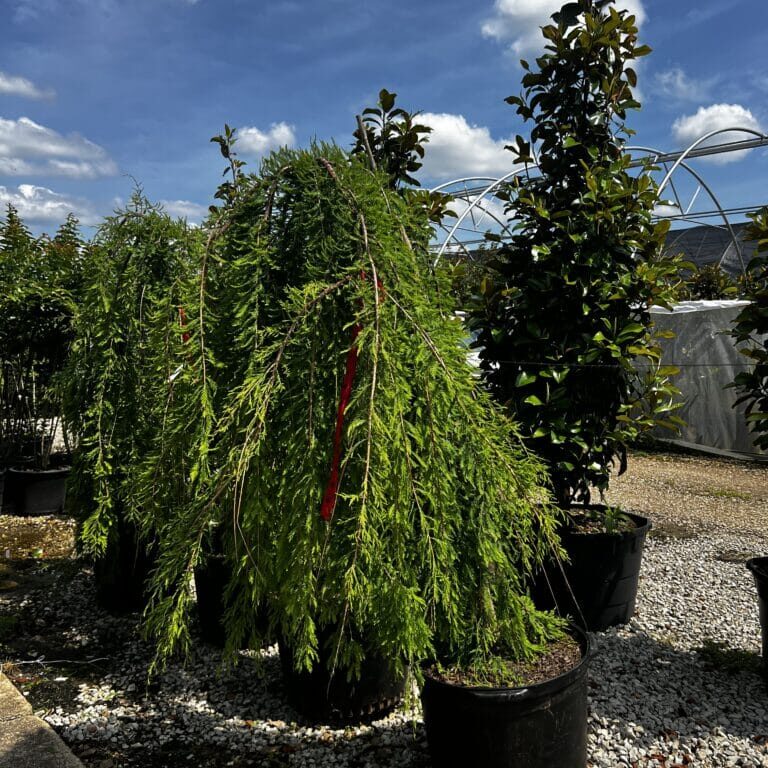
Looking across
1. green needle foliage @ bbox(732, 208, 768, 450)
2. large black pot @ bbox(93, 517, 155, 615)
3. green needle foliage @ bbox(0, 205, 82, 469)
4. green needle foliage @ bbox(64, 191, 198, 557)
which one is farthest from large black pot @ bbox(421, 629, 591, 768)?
green needle foliage @ bbox(0, 205, 82, 469)

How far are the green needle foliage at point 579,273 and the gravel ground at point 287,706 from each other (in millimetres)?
920

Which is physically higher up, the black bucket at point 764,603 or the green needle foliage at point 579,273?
the green needle foliage at point 579,273

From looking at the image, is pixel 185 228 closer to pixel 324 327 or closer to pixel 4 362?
pixel 324 327

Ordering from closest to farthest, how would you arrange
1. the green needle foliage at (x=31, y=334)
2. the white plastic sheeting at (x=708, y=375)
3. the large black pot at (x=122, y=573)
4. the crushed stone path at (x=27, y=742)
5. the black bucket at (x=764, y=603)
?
the crushed stone path at (x=27, y=742), the black bucket at (x=764, y=603), the large black pot at (x=122, y=573), the green needle foliage at (x=31, y=334), the white plastic sheeting at (x=708, y=375)

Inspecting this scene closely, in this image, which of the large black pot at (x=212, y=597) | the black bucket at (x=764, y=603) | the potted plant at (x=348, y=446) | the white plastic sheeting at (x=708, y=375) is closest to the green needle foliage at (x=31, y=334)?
the large black pot at (x=212, y=597)

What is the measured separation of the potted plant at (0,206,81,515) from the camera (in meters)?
5.54

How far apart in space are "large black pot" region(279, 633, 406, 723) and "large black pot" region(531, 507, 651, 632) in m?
1.11

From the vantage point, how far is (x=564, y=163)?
3.32 m

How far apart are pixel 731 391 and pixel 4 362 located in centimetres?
837

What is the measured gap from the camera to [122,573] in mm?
3482

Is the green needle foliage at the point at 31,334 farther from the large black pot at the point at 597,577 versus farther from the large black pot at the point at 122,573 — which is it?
the large black pot at the point at 597,577

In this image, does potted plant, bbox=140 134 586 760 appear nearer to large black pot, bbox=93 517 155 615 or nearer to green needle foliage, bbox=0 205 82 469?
large black pot, bbox=93 517 155 615

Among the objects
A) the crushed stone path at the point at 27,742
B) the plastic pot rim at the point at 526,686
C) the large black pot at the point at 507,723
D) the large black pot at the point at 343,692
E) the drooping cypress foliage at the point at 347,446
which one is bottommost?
the crushed stone path at the point at 27,742

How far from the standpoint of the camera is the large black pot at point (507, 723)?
1.87 m
